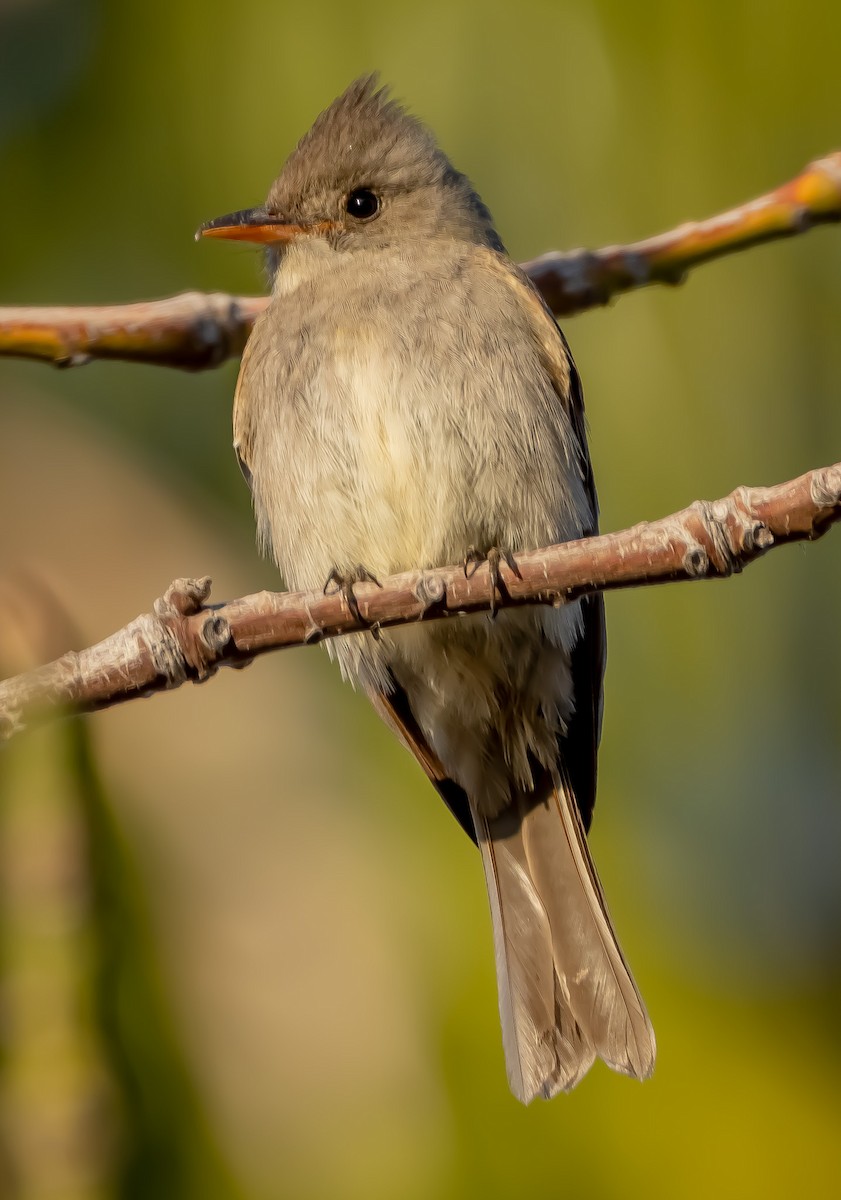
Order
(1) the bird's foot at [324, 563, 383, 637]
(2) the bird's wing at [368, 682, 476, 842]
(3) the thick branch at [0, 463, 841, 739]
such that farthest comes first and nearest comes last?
(2) the bird's wing at [368, 682, 476, 842]
(1) the bird's foot at [324, 563, 383, 637]
(3) the thick branch at [0, 463, 841, 739]

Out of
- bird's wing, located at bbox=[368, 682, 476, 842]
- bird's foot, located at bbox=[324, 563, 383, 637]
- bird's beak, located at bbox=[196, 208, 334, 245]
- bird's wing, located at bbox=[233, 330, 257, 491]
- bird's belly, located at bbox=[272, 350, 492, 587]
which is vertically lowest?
bird's wing, located at bbox=[368, 682, 476, 842]

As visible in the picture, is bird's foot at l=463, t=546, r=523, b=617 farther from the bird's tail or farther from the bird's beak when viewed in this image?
the bird's beak

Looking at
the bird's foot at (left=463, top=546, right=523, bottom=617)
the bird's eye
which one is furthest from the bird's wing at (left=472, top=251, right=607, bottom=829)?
the bird's foot at (left=463, top=546, right=523, bottom=617)

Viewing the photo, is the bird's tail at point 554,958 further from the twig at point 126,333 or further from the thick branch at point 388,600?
the twig at point 126,333

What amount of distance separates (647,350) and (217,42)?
1.44m

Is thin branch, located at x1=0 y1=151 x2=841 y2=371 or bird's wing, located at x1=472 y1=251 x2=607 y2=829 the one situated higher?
thin branch, located at x1=0 y1=151 x2=841 y2=371

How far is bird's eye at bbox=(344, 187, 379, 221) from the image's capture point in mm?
4066

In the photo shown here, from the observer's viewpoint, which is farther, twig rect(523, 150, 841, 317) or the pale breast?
the pale breast

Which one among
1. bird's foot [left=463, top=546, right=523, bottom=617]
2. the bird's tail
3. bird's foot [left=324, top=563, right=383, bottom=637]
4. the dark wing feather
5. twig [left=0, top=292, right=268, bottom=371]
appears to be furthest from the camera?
the dark wing feather

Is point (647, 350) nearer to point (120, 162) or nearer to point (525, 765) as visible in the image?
point (525, 765)

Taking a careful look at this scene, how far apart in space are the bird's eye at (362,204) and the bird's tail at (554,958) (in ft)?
5.39

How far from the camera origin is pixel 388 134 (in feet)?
13.5

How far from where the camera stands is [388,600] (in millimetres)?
2896

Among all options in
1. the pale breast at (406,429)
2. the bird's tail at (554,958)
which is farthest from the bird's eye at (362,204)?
the bird's tail at (554,958)
